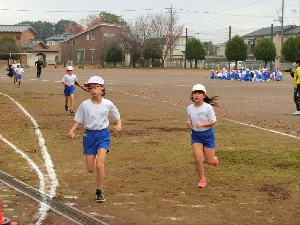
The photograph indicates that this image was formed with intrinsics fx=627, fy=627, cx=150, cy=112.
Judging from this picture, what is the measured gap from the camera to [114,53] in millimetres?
103062

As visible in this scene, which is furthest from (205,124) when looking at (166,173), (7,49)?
(7,49)

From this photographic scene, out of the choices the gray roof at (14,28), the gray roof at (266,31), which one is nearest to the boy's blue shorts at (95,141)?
the gray roof at (266,31)

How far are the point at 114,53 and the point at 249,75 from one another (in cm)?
5078

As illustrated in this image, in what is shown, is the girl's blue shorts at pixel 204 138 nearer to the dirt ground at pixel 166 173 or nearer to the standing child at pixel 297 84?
the dirt ground at pixel 166 173

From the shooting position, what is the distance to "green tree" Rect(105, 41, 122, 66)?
10244 cm

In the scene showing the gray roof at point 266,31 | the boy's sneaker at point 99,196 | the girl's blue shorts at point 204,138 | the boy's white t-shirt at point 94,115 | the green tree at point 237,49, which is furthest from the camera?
the gray roof at point 266,31

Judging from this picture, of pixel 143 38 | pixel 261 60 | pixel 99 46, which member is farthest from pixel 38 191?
pixel 99 46

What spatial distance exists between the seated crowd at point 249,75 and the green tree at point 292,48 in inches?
1010

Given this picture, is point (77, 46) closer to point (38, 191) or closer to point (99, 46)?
point (99, 46)

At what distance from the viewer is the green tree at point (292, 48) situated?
81812 mm

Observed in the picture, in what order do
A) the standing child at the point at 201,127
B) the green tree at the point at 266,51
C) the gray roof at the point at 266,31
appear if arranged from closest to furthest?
1. the standing child at the point at 201,127
2. the green tree at the point at 266,51
3. the gray roof at the point at 266,31

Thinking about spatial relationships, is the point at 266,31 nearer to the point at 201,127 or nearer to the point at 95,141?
the point at 201,127

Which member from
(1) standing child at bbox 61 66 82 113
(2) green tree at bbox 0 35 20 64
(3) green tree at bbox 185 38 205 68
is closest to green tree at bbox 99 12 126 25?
(2) green tree at bbox 0 35 20 64

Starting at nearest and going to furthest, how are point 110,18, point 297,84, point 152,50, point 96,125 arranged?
point 96,125 → point 297,84 → point 152,50 → point 110,18
